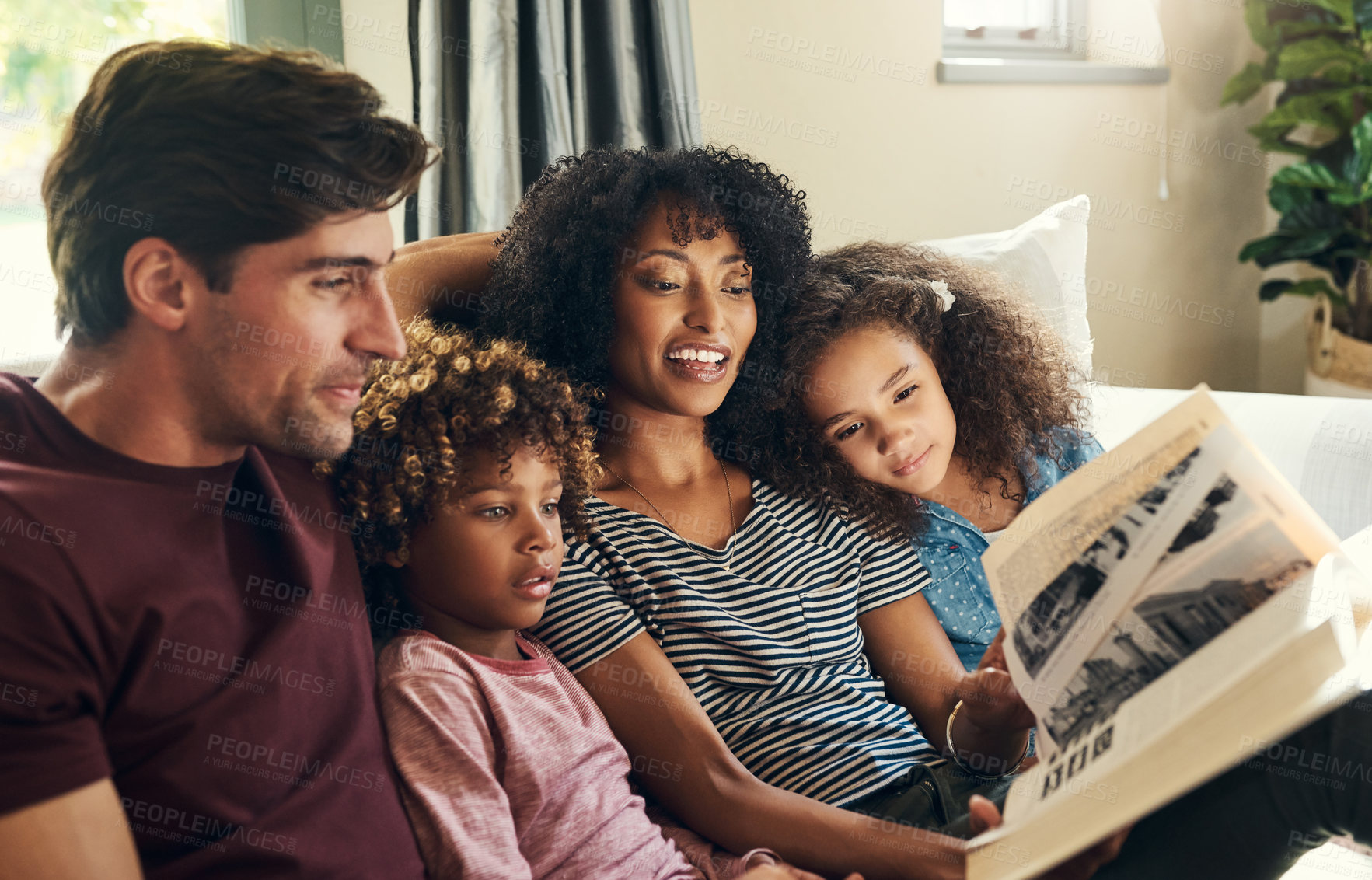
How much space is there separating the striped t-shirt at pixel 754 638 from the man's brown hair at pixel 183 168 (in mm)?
488

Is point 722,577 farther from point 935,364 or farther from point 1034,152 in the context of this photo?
point 1034,152

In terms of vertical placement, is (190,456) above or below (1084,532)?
above

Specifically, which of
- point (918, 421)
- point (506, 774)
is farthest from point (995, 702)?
point (506, 774)

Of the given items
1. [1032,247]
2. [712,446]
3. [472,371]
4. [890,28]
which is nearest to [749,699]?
[712,446]

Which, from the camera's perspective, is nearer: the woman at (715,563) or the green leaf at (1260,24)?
the woman at (715,563)

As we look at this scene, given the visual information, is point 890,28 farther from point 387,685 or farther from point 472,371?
point 387,685

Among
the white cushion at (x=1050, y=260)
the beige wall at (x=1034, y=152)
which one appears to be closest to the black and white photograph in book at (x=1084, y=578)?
the white cushion at (x=1050, y=260)

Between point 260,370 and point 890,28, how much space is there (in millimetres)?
2478

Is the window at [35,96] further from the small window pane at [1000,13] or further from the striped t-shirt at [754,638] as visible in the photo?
the small window pane at [1000,13]

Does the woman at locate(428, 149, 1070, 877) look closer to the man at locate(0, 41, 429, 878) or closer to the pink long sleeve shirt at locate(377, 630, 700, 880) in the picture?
the pink long sleeve shirt at locate(377, 630, 700, 880)

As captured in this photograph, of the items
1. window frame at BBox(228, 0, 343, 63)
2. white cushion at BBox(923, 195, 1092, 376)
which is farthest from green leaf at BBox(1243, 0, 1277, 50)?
window frame at BBox(228, 0, 343, 63)

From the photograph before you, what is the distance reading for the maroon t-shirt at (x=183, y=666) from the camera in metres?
0.60

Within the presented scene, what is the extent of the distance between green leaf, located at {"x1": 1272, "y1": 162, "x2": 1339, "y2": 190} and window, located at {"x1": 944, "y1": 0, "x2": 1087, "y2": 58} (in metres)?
0.70

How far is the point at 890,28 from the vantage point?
2.78 m
